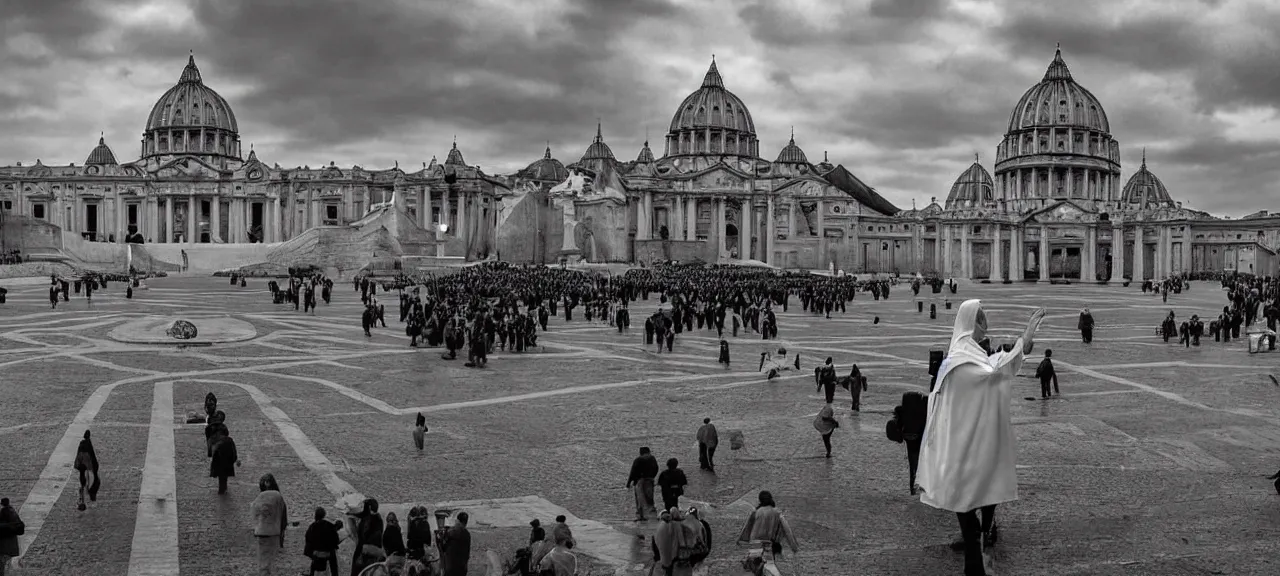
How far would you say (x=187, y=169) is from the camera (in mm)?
111938

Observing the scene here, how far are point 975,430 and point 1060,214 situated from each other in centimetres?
10151

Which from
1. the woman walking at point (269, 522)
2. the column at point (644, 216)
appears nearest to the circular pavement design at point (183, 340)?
the woman walking at point (269, 522)

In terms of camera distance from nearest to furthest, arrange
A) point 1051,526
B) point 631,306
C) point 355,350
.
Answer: point 1051,526, point 355,350, point 631,306

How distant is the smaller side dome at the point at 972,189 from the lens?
12350 cm

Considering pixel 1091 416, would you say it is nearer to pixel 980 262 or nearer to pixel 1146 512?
pixel 1146 512

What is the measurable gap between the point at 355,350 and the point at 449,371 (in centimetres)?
439

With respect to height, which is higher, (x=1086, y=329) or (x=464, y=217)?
(x=464, y=217)

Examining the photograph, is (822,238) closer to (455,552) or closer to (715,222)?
(715,222)

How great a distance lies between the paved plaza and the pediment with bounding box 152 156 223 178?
8530 centimetres

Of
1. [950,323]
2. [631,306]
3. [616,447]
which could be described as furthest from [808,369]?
[631,306]

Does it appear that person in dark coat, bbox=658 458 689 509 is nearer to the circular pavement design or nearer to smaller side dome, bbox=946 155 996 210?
the circular pavement design

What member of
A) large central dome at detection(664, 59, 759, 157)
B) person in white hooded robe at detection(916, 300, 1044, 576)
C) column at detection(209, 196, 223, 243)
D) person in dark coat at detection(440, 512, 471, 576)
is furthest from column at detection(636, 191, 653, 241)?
person in white hooded robe at detection(916, 300, 1044, 576)

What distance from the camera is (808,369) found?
2220 centimetres

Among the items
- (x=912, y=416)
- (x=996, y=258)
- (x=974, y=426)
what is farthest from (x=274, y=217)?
(x=974, y=426)
